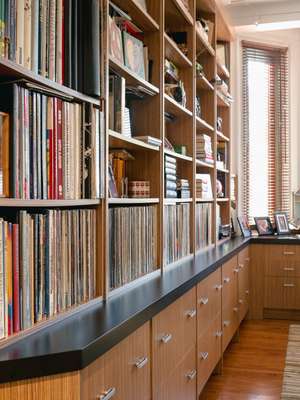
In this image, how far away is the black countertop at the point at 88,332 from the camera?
1203mm

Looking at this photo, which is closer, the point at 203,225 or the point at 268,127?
the point at 203,225

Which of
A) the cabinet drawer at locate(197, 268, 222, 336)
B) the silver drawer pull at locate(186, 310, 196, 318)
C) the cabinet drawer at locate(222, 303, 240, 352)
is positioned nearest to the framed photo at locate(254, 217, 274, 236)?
the cabinet drawer at locate(222, 303, 240, 352)

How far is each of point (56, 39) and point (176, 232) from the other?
5.19ft

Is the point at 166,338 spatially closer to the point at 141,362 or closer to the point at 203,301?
the point at 141,362

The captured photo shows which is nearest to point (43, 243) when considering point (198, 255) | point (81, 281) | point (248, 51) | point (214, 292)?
point (81, 281)

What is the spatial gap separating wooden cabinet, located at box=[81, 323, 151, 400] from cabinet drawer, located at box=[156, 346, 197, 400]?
22 cm

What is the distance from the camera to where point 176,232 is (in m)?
2.93

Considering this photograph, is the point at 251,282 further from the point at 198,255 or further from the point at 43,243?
the point at 43,243

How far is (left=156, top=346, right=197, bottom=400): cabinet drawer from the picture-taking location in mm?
2037

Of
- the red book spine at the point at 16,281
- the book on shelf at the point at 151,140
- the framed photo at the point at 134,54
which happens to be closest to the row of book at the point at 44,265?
the red book spine at the point at 16,281

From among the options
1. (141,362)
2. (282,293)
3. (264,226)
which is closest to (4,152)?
(141,362)

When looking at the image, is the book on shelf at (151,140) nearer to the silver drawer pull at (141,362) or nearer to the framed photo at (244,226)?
the silver drawer pull at (141,362)

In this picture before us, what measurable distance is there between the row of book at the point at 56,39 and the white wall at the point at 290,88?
3.58 m

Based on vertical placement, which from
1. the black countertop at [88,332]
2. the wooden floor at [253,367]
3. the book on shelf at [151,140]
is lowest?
the wooden floor at [253,367]
